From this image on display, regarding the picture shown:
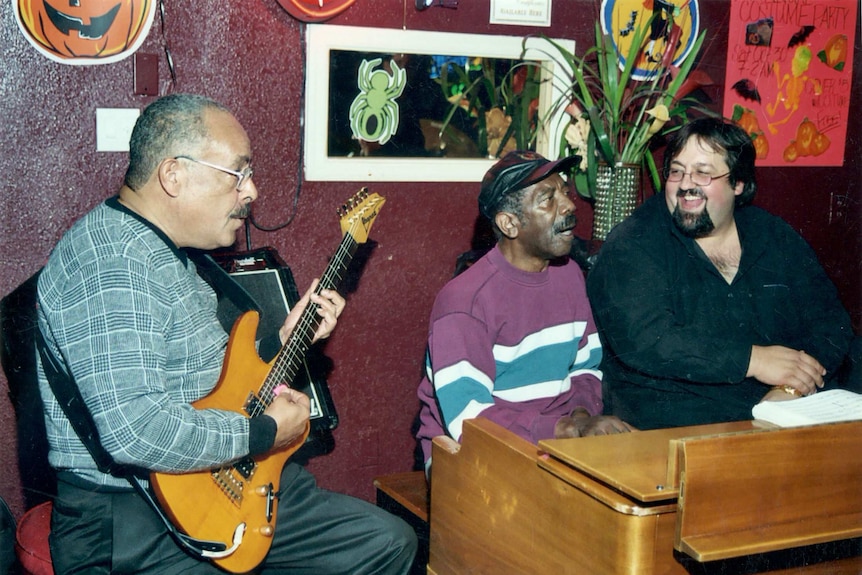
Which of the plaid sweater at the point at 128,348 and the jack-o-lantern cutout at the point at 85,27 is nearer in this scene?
the plaid sweater at the point at 128,348

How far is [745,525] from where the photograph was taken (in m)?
1.93

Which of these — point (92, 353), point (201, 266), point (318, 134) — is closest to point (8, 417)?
point (201, 266)

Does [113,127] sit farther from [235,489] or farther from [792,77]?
[792,77]

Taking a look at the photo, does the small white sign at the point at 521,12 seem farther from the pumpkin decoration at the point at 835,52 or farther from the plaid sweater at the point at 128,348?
the plaid sweater at the point at 128,348

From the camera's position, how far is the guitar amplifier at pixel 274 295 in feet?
9.30

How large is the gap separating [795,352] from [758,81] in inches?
68.7

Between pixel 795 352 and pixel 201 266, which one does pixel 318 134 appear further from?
pixel 795 352

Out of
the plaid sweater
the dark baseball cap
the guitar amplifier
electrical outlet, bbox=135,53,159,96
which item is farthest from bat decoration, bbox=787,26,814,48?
the plaid sweater

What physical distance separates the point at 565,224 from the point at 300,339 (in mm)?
902

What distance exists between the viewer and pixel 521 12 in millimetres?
3535

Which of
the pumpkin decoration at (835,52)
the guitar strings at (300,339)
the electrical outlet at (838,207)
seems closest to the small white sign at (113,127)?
the guitar strings at (300,339)

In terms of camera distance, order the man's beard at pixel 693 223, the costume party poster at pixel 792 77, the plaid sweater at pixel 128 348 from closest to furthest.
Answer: the plaid sweater at pixel 128 348 → the man's beard at pixel 693 223 → the costume party poster at pixel 792 77

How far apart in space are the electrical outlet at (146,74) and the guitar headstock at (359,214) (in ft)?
2.57

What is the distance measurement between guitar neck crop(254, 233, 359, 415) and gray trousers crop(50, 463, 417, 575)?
1.02ft
